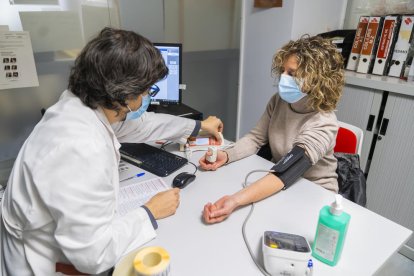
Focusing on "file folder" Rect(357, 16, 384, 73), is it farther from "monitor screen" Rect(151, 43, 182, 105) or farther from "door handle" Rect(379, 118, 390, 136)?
"monitor screen" Rect(151, 43, 182, 105)

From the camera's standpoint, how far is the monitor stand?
177 cm

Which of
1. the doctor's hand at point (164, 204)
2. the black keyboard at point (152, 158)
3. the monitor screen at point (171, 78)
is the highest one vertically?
the monitor screen at point (171, 78)

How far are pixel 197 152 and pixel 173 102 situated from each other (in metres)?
0.48

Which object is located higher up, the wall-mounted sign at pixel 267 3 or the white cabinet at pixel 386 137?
the wall-mounted sign at pixel 267 3

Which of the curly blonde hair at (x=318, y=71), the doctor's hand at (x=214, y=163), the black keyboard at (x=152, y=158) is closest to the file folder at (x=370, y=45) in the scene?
the curly blonde hair at (x=318, y=71)

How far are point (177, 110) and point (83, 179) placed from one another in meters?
1.18

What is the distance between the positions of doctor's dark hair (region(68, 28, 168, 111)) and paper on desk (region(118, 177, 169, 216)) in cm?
39

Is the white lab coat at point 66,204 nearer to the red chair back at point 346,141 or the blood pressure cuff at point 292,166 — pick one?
the blood pressure cuff at point 292,166

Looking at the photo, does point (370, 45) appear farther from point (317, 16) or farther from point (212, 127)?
point (212, 127)

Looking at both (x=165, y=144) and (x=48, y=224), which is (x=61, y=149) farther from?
(x=165, y=144)

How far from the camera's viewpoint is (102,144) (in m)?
0.77

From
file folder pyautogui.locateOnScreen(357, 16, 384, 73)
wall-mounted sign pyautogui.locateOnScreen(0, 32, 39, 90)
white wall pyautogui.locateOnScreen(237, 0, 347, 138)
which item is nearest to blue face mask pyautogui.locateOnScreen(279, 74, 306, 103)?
white wall pyautogui.locateOnScreen(237, 0, 347, 138)

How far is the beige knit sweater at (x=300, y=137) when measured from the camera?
1161mm

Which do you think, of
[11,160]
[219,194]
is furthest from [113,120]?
[11,160]
